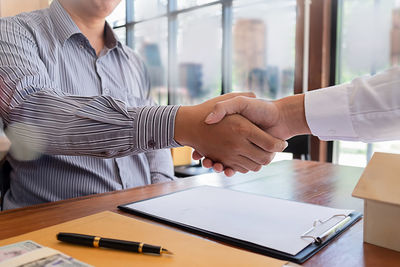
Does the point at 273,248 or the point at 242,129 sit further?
the point at 242,129

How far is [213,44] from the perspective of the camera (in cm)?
378

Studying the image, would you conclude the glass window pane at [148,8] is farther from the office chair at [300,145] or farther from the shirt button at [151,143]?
the shirt button at [151,143]

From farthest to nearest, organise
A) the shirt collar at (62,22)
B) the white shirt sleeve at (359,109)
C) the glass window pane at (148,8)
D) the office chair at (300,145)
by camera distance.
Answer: the glass window pane at (148,8) < the office chair at (300,145) < the shirt collar at (62,22) < the white shirt sleeve at (359,109)

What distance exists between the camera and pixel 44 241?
0.48 meters

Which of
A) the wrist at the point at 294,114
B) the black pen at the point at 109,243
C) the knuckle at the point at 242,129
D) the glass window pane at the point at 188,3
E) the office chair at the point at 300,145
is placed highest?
the glass window pane at the point at 188,3

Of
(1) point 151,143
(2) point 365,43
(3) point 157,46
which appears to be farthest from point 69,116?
(3) point 157,46

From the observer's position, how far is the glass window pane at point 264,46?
2980 millimetres

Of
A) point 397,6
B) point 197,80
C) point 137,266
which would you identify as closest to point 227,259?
point 137,266

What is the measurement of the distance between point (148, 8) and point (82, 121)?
402cm

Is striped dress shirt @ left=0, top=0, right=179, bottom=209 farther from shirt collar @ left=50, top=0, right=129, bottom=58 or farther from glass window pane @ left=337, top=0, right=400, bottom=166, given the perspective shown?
glass window pane @ left=337, top=0, right=400, bottom=166

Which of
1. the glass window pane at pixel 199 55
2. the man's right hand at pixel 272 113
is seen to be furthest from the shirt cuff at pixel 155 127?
the glass window pane at pixel 199 55

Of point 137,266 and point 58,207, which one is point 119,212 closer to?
point 58,207

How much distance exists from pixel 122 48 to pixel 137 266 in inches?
42.5

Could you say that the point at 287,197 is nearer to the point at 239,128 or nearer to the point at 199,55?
the point at 239,128
